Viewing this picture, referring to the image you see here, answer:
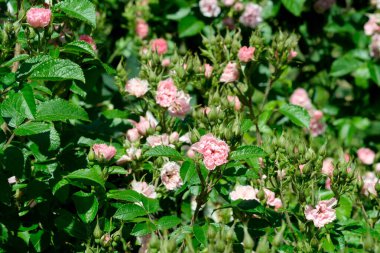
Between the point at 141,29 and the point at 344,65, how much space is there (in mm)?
1134

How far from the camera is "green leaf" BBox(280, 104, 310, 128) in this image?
2.33 m

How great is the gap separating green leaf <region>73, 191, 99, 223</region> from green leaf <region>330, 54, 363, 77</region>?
7.24 ft

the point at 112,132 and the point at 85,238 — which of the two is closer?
the point at 85,238

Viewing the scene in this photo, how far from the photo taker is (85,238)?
1799 millimetres

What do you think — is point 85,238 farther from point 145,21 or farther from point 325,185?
point 145,21

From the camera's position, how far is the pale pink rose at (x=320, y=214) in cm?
177

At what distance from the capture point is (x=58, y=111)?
1771 millimetres

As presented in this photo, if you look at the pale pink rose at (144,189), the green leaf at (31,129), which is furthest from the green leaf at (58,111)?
the pale pink rose at (144,189)

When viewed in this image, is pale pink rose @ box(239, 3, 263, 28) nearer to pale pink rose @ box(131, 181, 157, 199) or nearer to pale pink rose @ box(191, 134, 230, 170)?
pale pink rose @ box(131, 181, 157, 199)

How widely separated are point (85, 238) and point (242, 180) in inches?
24.8

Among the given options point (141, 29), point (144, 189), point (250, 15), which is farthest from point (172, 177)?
point (141, 29)

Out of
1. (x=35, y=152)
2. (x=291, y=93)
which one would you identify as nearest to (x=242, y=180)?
(x=35, y=152)

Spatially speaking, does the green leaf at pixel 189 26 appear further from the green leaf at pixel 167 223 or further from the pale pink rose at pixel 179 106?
the green leaf at pixel 167 223

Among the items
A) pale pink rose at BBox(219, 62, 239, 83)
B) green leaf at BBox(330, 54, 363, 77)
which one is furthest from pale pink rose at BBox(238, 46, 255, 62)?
green leaf at BBox(330, 54, 363, 77)
